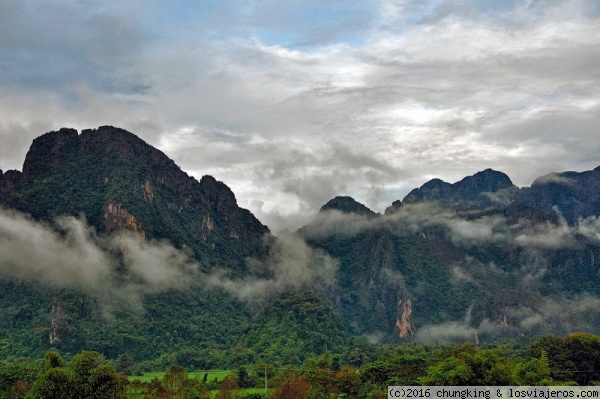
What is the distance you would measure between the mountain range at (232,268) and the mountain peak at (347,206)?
0.39 m

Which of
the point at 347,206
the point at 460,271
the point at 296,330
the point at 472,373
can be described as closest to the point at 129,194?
the point at 296,330

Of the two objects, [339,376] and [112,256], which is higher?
[112,256]

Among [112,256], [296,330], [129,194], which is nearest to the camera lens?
[296,330]

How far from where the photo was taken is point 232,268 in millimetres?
144250

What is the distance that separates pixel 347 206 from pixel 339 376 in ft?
434

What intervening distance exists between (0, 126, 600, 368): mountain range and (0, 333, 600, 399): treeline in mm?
33419

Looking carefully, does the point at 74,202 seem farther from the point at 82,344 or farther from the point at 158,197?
the point at 82,344

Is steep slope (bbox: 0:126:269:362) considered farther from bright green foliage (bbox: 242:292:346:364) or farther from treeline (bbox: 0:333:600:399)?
treeline (bbox: 0:333:600:399)

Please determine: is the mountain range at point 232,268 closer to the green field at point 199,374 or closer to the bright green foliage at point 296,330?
the bright green foliage at point 296,330

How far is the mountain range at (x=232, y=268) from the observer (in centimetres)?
10162

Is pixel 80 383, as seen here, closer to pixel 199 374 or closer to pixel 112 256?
pixel 199 374

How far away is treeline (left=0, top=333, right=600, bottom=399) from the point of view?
33500 millimetres

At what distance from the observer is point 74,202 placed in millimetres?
122562

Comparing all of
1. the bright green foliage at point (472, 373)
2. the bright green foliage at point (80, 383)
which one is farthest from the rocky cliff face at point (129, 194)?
the bright green foliage at point (472, 373)
